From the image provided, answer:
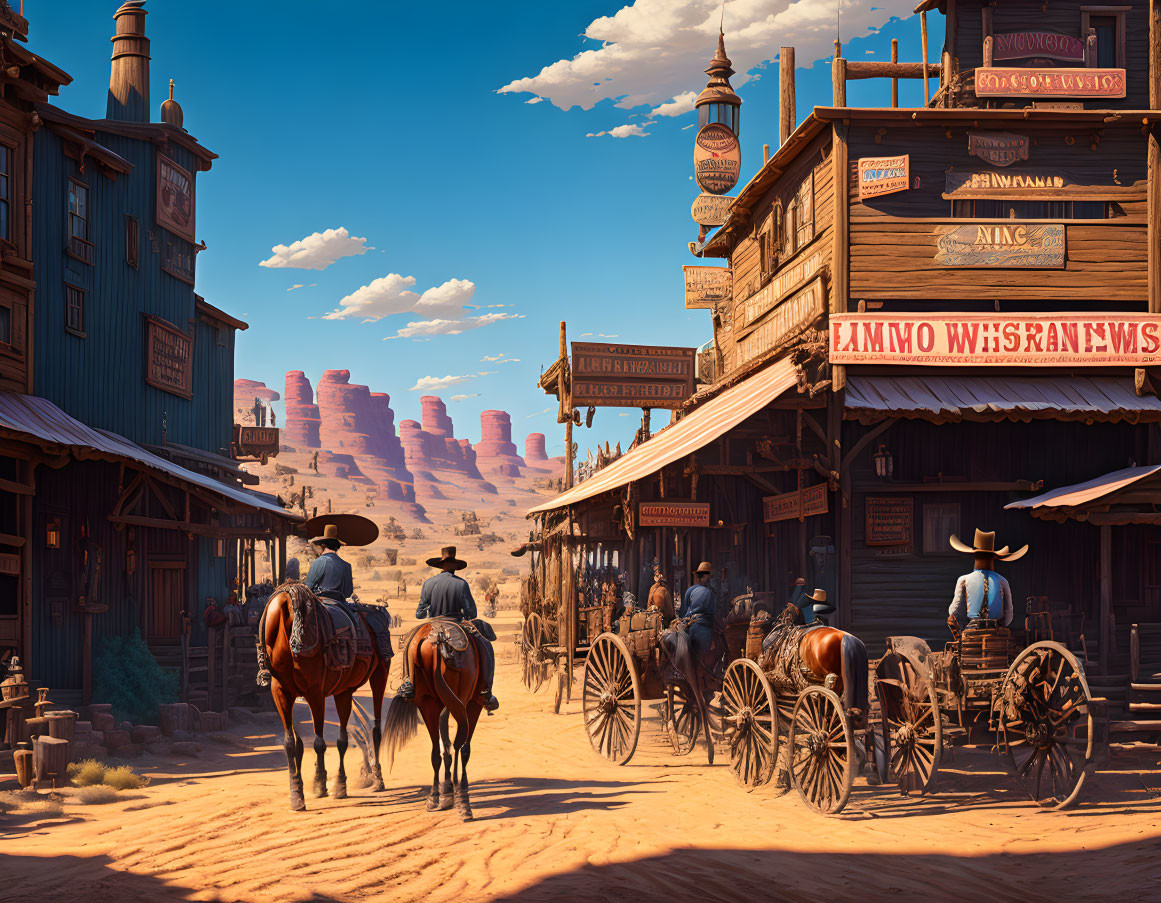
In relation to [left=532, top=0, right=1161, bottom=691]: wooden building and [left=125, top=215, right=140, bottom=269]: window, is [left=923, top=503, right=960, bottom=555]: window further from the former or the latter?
[left=125, top=215, right=140, bottom=269]: window

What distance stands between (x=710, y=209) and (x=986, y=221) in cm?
1032

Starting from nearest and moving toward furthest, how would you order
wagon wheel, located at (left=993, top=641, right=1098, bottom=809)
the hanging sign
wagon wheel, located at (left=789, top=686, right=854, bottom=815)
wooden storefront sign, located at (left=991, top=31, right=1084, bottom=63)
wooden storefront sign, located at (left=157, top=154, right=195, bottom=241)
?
wagon wheel, located at (left=789, top=686, right=854, bottom=815) < wagon wheel, located at (left=993, top=641, right=1098, bottom=809) < wooden storefront sign, located at (left=991, top=31, right=1084, bottom=63) < wooden storefront sign, located at (left=157, top=154, right=195, bottom=241) < the hanging sign

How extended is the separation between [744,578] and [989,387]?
5562mm

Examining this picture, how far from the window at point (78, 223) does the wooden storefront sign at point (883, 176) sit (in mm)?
13004

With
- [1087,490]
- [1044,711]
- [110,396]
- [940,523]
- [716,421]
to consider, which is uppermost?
[110,396]

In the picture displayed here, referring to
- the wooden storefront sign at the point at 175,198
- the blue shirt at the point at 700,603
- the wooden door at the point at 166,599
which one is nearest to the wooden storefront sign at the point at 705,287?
the wooden storefront sign at the point at 175,198

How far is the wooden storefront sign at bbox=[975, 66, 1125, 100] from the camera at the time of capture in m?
18.0

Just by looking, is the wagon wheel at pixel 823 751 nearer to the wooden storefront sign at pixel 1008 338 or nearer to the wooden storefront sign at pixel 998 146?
the wooden storefront sign at pixel 1008 338

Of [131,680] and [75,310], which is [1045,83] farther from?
[131,680]

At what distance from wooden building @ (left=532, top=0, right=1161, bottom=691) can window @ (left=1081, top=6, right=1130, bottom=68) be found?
120 millimetres

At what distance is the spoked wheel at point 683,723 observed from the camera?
47.5 feet

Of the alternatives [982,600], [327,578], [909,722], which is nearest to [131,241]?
[327,578]

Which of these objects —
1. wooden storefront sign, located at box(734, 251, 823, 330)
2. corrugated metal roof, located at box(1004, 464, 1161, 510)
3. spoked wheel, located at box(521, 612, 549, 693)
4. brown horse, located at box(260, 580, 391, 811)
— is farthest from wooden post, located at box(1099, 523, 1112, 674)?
spoked wheel, located at box(521, 612, 549, 693)

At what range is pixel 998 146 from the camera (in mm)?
17672
